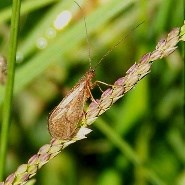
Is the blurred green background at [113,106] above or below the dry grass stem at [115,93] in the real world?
above

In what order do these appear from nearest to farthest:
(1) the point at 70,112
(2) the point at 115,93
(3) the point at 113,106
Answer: (2) the point at 115,93, (1) the point at 70,112, (3) the point at 113,106

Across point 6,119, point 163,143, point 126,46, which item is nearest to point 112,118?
point 163,143

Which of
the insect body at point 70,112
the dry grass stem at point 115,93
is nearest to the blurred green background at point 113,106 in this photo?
the insect body at point 70,112

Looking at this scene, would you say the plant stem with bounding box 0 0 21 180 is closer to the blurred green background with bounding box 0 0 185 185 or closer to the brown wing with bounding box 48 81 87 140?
the brown wing with bounding box 48 81 87 140

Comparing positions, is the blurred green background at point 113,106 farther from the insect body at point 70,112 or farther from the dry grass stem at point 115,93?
the dry grass stem at point 115,93

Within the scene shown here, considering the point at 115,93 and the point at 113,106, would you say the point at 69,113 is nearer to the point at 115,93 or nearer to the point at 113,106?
the point at 115,93

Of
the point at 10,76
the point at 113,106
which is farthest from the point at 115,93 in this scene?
the point at 113,106

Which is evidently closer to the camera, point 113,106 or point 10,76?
point 10,76
